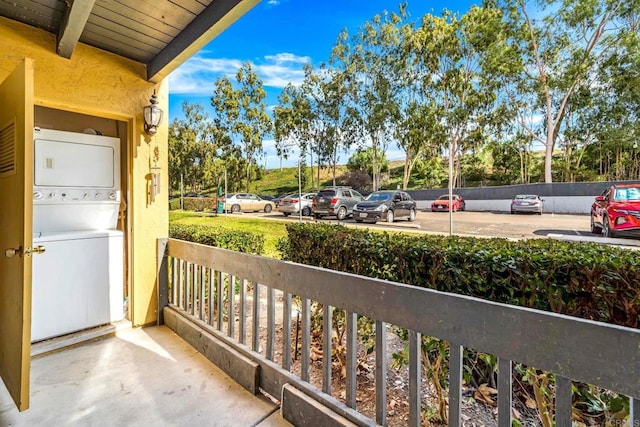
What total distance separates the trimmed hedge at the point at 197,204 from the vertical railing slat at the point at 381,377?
1557 centimetres

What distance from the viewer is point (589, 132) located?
19.2 metres

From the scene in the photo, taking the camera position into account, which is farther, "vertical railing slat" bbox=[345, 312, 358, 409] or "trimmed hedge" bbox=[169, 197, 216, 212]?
"trimmed hedge" bbox=[169, 197, 216, 212]

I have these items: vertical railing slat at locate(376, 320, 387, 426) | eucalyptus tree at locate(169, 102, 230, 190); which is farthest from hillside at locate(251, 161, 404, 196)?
vertical railing slat at locate(376, 320, 387, 426)

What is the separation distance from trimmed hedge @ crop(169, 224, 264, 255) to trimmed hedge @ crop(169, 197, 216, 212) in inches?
505

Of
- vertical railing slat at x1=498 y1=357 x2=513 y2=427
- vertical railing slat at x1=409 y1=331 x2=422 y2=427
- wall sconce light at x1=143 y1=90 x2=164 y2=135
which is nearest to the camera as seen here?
vertical railing slat at x1=498 y1=357 x2=513 y2=427

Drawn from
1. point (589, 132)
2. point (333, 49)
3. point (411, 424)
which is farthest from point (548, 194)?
point (411, 424)

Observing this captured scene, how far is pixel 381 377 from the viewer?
1350mm

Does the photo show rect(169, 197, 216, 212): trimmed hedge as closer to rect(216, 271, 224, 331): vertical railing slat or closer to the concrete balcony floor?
the concrete balcony floor

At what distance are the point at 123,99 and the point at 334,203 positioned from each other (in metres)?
9.81

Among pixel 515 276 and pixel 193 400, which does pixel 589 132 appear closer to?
pixel 515 276

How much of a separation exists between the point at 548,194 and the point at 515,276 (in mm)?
16604

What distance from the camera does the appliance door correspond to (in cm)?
241

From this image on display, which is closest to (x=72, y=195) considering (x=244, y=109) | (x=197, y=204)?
(x=197, y=204)

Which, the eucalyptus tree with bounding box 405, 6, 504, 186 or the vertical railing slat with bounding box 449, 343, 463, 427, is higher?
the eucalyptus tree with bounding box 405, 6, 504, 186
